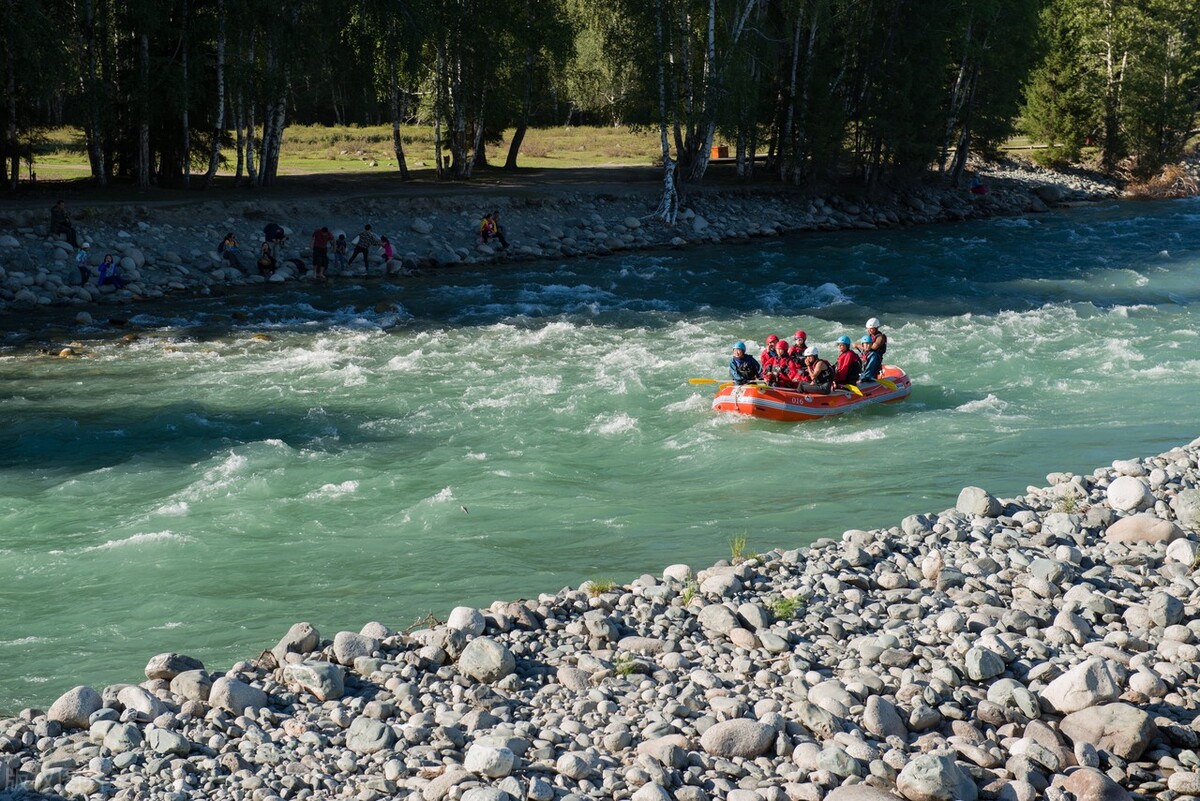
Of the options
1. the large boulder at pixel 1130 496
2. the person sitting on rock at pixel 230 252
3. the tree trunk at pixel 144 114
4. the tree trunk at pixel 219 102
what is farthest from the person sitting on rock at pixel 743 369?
the tree trunk at pixel 144 114

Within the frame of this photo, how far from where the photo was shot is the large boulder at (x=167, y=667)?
27.1 ft

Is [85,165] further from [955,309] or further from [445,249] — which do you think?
A: [955,309]

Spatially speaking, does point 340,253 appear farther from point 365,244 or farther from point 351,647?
point 351,647

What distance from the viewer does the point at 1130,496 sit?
38.9 ft

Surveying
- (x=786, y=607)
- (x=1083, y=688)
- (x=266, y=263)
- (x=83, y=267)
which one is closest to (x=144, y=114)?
(x=266, y=263)

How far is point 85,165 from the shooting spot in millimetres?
40250

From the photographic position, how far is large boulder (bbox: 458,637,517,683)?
8.30 m

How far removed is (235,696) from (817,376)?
11228 millimetres

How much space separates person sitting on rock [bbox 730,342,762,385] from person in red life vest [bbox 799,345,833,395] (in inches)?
30.2

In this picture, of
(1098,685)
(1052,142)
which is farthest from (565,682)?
(1052,142)

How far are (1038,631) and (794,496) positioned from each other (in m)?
4.90

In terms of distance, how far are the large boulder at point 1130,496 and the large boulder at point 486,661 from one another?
6.92 m

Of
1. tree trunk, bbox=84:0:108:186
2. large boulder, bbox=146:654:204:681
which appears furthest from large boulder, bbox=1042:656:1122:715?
tree trunk, bbox=84:0:108:186

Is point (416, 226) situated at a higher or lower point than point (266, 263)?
higher
